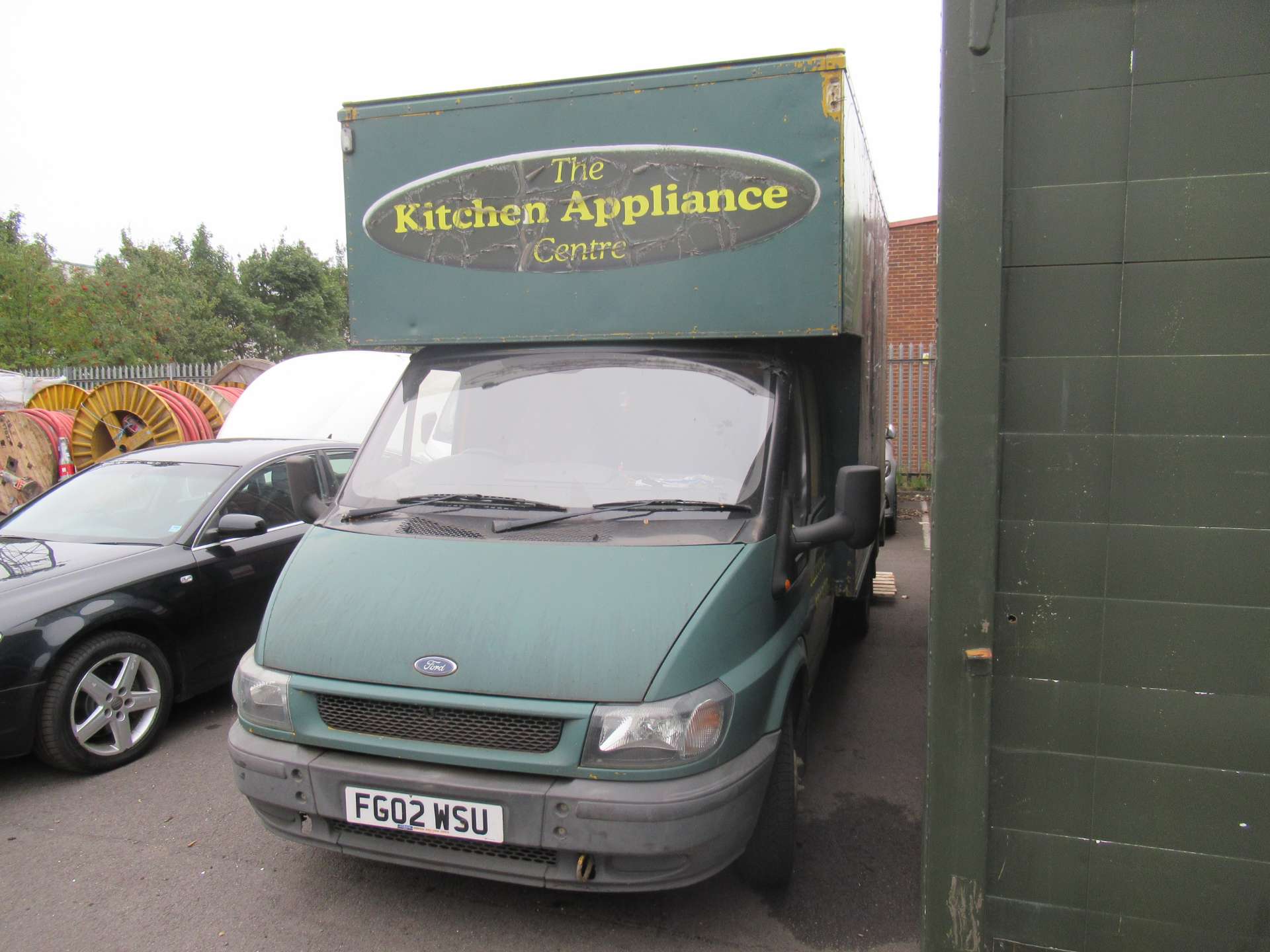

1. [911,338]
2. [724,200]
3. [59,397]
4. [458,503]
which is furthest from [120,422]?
[911,338]

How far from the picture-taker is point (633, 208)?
3760 millimetres

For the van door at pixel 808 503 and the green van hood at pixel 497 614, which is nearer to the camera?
the green van hood at pixel 497 614

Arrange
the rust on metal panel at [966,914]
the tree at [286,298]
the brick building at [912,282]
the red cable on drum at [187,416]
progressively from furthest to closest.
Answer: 1. the tree at [286,298]
2. the brick building at [912,282]
3. the red cable on drum at [187,416]
4. the rust on metal panel at [966,914]

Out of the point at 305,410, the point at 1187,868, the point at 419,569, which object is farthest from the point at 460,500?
the point at 305,410

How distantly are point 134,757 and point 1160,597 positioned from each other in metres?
4.84

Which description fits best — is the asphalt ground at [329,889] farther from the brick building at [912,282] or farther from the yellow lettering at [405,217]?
the brick building at [912,282]

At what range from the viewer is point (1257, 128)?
2055 millimetres

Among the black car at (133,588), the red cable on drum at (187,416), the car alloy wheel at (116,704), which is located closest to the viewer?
the black car at (133,588)

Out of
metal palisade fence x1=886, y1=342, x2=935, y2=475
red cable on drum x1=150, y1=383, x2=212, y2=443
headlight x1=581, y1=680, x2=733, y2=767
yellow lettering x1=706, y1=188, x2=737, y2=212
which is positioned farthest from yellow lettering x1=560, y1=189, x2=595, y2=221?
metal palisade fence x1=886, y1=342, x2=935, y2=475

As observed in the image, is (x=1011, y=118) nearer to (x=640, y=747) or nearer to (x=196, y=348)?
(x=640, y=747)

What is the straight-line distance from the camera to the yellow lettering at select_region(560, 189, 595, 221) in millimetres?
3828

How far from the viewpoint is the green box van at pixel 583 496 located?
9.02ft

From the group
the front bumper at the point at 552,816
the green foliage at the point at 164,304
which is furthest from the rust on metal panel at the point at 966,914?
the green foliage at the point at 164,304

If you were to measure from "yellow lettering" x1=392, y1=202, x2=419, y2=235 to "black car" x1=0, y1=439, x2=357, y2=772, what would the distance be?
1210 millimetres
